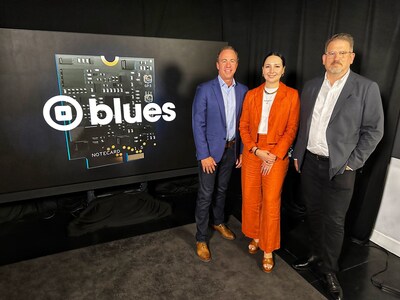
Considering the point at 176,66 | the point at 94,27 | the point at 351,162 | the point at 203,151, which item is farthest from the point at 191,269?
the point at 94,27

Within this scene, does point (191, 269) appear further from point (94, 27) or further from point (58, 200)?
point (94, 27)

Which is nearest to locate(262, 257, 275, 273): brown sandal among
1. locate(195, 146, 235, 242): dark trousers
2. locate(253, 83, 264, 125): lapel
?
locate(195, 146, 235, 242): dark trousers

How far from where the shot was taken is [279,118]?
6.20 feet

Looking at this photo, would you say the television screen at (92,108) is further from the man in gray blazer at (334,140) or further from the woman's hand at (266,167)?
the man in gray blazer at (334,140)

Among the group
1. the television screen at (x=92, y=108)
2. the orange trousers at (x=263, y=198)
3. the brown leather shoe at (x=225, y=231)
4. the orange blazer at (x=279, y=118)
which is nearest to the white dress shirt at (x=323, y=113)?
the orange blazer at (x=279, y=118)

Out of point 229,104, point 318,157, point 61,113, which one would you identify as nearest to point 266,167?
point 318,157

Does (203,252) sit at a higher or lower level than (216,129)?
lower

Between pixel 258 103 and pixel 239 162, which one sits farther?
pixel 239 162

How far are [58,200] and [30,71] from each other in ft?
4.57

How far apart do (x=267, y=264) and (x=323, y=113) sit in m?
1.16

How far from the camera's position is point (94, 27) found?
9.12 ft

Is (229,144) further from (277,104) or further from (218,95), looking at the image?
(277,104)

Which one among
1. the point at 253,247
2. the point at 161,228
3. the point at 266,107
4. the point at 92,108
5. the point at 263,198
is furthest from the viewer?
the point at 161,228

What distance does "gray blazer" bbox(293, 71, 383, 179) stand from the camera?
1.64 meters
